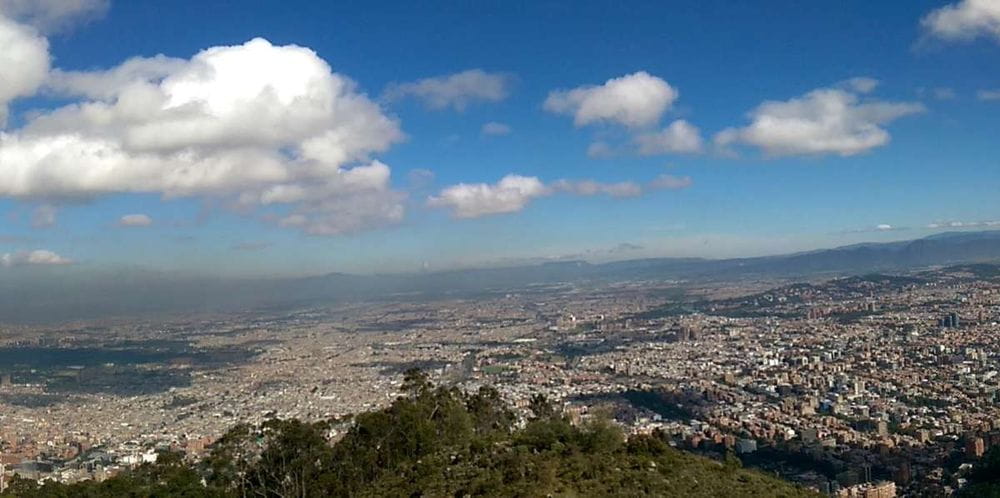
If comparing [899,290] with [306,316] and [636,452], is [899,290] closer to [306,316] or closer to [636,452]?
[306,316]

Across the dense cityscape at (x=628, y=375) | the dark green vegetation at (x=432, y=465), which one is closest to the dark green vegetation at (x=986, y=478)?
the dense cityscape at (x=628, y=375)

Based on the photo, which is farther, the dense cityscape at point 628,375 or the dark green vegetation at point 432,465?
the dense cityscape at point 628,375

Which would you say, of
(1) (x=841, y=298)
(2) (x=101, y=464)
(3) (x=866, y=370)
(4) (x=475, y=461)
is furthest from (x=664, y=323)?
(4) (x=475, y=461)

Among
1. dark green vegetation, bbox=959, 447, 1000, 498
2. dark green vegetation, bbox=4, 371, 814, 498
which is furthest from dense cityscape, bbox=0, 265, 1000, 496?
dark green vegetation, bbox=4, 371, 814, 498

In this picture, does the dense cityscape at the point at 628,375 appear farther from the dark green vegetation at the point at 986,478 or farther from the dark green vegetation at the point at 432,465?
the dark green vegetation at the point at 432,465

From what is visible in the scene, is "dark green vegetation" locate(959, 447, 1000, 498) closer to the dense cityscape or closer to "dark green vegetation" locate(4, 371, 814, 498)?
the dense cityscape
